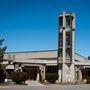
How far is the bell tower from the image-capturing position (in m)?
50.8

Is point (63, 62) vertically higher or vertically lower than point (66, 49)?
lower

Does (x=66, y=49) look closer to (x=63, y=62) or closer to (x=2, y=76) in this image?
(x=63, y=62)

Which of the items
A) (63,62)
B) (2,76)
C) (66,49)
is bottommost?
(2,76)

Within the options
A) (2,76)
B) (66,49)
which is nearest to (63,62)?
(66,49)

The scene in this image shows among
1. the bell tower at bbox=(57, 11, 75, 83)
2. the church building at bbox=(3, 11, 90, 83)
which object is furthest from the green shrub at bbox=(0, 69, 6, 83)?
the bell tower at bbox=(57, 11, 75, 83)

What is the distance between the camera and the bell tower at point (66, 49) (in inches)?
2002

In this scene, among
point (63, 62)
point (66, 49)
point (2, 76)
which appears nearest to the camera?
point (2, 76)

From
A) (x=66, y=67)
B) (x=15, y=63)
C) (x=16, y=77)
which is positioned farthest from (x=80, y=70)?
(x=16, y=77)

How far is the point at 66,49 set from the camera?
51500 millimetres

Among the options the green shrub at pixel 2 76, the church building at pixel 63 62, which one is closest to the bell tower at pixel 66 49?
the church building at pixel 63 62

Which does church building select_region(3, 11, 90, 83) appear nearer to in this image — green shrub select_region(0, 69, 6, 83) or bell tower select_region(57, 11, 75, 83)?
bell tower select_region(57, 11, 75, 83)

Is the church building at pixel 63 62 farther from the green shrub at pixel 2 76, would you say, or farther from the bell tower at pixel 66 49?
the green shrub at pixel 2 76

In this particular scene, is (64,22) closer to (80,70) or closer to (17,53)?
(80,70)

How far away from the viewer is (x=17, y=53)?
7475cm
